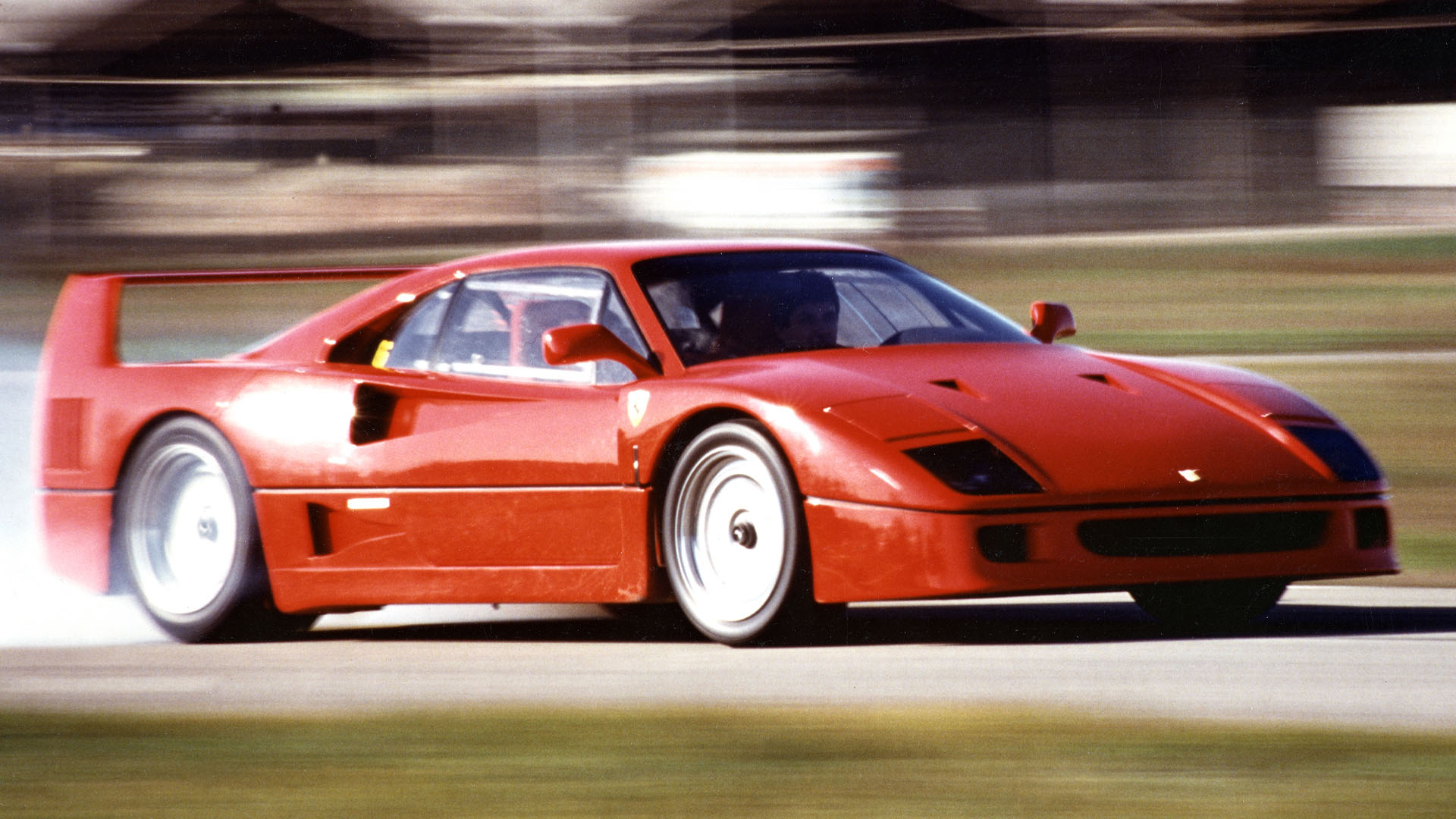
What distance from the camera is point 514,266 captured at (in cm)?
714

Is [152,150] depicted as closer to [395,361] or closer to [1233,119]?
[1233,119]

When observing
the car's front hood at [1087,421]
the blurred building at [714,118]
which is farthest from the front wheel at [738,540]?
the blurred building at [714,118]

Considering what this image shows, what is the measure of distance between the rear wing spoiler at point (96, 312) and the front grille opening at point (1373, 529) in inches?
124

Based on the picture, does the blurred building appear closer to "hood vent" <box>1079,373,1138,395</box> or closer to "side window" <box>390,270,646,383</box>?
"side window" <box>390,270,646,383</box>

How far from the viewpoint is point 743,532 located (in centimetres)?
620

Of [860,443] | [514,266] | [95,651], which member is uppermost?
[514,266]

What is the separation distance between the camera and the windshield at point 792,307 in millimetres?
6688

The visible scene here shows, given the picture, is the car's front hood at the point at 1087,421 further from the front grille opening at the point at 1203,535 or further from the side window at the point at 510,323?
the side window at the point at 510,323

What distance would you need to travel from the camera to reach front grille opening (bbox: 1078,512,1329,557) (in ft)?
→ 19.6

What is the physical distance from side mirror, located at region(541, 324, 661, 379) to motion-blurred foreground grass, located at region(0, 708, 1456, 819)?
1414 millimetres

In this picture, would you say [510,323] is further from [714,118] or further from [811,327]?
[714,118]

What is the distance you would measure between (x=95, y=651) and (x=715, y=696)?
2.42 meters

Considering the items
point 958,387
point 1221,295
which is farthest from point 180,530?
point 1221,295

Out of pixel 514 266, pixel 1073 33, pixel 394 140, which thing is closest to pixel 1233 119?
pixel 1073 33
